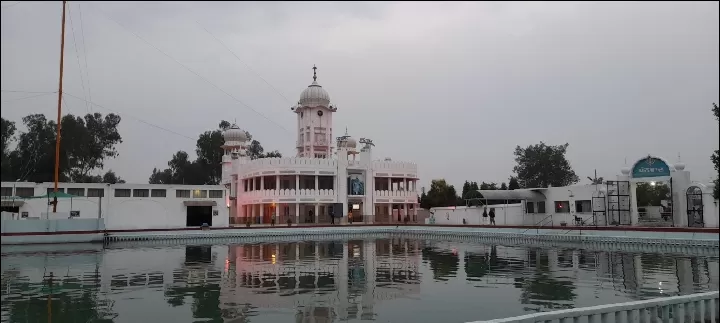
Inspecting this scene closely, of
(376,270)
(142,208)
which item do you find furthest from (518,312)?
(142,208)

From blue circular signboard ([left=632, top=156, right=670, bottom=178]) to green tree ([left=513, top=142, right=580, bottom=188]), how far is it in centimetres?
4053

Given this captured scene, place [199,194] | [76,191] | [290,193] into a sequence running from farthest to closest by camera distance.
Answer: [290,193] → [199,194] → [76,191]

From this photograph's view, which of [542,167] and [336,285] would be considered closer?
[336,285]

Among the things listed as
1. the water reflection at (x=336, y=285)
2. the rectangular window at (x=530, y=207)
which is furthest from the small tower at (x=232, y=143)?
the water reflection at (x=336, y=285)

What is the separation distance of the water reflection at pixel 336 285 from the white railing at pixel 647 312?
3.03 m

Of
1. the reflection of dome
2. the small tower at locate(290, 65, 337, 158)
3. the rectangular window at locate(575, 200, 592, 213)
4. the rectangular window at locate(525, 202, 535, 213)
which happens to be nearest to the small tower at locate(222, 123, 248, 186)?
the reflection of dome

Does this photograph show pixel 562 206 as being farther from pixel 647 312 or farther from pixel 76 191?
pixel 76 191

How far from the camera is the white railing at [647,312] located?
663 cm

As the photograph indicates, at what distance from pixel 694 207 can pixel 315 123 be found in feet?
119

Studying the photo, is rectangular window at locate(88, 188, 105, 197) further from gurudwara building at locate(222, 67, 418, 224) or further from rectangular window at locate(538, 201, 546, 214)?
rectangular window at locate(538, 201, 546, 214)

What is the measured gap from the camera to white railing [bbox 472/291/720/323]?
6629 millimetres

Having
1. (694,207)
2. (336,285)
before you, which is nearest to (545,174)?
(694,207)

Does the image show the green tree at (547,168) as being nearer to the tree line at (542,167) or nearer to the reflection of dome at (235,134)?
the tree line at (542,167)

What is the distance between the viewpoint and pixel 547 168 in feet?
229
